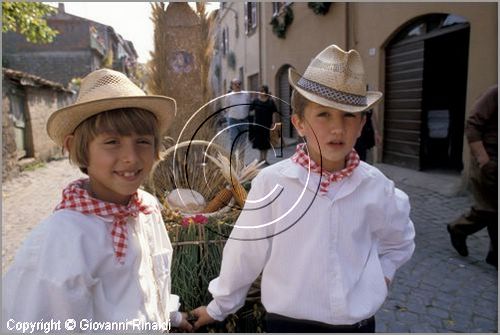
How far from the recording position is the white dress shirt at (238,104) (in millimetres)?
1410

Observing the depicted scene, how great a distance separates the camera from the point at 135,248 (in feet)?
4.39

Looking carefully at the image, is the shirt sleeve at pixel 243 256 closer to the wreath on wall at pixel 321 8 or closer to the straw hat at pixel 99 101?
the straw hat at pixel 99 101

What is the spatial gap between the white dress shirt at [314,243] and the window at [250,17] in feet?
53.4

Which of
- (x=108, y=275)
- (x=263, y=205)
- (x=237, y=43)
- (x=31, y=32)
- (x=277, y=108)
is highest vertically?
(x=237, y=43)

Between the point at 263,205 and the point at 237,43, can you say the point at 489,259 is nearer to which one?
the point at 263,205

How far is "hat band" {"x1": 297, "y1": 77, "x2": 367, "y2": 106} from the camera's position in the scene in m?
1.43

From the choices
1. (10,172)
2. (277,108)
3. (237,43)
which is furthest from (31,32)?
(237,43)

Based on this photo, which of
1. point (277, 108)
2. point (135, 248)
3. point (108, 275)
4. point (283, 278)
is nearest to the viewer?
point (108, 275)

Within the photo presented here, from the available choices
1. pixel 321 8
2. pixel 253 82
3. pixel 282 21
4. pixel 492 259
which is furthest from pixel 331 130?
pixel 253 82

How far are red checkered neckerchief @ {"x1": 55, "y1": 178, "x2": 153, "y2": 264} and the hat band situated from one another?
77cm

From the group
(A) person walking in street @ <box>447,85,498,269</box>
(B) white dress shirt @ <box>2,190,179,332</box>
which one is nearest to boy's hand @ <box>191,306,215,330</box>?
(B) white dress shirt @ <box>2,190,179,332</box>

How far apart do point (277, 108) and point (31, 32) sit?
20.0ft

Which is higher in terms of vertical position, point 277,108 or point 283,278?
point 277,108

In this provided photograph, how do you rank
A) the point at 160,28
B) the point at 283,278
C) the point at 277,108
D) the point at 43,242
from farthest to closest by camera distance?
the point at 160,28
the point at 277,108
the point at 283,278
the point at 43,242
